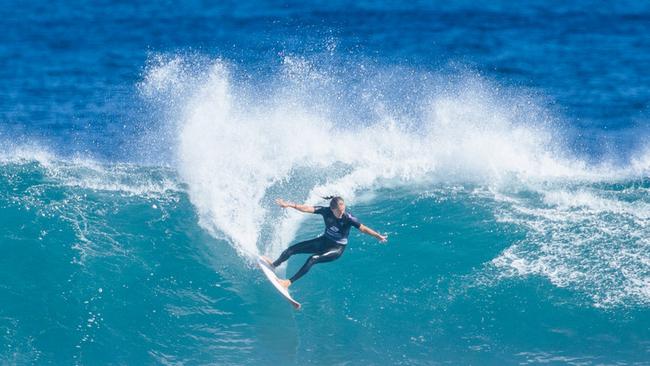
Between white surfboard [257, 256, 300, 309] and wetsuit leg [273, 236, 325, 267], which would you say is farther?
wetsuit leg [273, 236, 325, 267]

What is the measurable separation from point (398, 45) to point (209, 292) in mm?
15043

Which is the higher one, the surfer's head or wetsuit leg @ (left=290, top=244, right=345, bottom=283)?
the surfer's head

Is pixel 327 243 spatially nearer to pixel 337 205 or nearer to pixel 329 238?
pixel 329 238

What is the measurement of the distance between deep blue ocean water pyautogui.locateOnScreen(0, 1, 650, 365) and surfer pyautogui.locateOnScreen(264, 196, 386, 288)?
1069mm

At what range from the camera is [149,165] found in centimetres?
2316

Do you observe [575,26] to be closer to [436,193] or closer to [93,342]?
[436,193]

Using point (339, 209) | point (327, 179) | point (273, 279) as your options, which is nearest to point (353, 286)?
point (273, 279)

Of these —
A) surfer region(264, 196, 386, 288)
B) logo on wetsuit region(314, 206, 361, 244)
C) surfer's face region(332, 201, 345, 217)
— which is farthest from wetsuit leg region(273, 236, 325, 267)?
surfer's face region(332, 201, 345, 217)

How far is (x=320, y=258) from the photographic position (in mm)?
16625

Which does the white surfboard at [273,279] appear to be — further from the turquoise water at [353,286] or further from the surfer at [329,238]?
the turquoise water at [353,286]

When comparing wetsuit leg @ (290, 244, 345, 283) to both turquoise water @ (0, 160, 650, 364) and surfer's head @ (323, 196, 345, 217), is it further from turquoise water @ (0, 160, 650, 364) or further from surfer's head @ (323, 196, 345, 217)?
turquoise water @ (0, 160, 650, 364)

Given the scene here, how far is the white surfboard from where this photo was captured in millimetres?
16094

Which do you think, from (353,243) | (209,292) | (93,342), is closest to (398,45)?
(353,243)

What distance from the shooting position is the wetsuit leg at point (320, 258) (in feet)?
54.3
